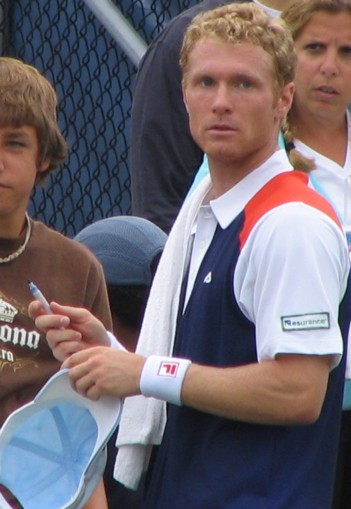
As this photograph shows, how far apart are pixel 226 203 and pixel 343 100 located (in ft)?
3.17

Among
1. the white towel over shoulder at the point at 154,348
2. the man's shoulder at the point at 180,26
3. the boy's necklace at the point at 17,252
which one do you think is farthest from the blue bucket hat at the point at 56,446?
→ the man's shoulder at the point at 180,26

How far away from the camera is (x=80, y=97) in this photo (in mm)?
7184

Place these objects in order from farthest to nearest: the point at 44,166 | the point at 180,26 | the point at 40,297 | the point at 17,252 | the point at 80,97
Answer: the point at 80,97, the point at 180,26, the point at 44,166, the point at 17,252, the point at 40,297

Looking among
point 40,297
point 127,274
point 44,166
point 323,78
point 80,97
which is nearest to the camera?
point 40,297

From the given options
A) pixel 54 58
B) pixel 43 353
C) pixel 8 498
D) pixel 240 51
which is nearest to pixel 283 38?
pixel 240 51

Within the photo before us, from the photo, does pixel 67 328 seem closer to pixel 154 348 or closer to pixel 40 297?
pixel 40 297

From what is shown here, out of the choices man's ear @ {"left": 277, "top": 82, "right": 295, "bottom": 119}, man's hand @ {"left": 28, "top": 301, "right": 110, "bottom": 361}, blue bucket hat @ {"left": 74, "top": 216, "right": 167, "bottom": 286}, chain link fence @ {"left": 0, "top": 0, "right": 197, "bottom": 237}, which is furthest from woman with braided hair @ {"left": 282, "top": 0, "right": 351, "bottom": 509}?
chain link fence @ {"left": 0, "top": 0, "right": 197, "bottom": 237}

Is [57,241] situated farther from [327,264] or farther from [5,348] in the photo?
[327,264]

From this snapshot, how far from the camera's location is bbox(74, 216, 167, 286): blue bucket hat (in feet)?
11.9

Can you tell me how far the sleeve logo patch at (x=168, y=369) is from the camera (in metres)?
2.79

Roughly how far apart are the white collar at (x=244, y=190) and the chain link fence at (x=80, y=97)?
12.6 feet

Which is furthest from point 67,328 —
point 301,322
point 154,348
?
point 301,322

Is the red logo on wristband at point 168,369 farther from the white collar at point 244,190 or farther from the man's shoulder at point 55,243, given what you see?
the man's shoulder at point 55,243

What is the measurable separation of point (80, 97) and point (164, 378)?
4546 millimetres
